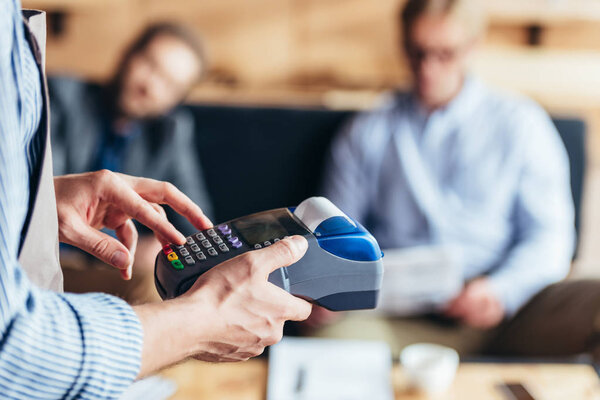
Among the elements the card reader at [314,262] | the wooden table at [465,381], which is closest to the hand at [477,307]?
the wooden table at [465,381]

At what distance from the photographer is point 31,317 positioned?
15.8 inches

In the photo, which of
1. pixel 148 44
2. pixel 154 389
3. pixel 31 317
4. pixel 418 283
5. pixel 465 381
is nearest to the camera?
pixel 31 317

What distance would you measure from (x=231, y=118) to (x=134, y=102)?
27 cm

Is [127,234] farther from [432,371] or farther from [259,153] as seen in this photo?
[259,153]

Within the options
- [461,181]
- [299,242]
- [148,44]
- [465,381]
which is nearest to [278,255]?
[299,242]

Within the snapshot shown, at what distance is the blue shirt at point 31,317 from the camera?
390 mm

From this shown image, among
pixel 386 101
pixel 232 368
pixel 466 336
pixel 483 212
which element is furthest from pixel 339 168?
pixel 232 368

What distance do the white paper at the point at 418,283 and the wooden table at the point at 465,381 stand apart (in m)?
0.35

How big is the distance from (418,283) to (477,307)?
0.57 feet

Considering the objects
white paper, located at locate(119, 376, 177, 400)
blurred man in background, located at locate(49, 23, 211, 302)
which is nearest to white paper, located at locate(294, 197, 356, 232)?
white paper, located at locate(119, 376, 177, 400)

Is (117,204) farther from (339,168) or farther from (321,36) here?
(321,36)

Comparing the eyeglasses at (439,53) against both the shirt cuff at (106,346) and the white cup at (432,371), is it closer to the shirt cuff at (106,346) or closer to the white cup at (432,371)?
the white cup at (432,371)

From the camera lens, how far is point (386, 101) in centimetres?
193

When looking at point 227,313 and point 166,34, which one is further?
point 166,34
